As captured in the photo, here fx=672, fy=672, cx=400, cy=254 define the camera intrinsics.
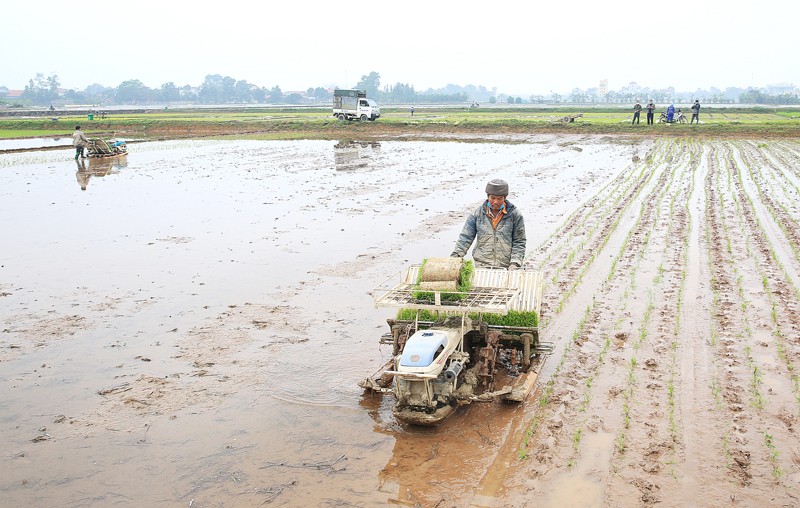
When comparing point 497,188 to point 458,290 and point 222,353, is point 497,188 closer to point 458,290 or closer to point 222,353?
point 458,290

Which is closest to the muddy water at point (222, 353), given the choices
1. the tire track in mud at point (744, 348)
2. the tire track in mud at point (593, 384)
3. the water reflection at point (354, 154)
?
the tire track in mud at point (593, 384)

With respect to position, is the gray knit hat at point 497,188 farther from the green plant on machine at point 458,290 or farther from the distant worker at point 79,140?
the distant worker at point 79,140

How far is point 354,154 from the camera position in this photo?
32031 mm

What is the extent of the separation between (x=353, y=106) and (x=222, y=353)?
44.1 m

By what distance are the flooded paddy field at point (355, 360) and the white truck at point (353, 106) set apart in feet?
107

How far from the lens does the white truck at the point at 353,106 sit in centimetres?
4931

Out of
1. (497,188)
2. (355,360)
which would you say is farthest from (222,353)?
(497,188)

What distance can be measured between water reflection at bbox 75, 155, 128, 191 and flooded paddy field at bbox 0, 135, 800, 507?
6.20 m

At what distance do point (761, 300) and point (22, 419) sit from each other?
30.0 feet

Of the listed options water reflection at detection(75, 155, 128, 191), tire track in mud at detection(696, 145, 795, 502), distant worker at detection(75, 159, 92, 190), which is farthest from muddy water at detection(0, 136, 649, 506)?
water reflection at detection(75, 155, 128, 191)

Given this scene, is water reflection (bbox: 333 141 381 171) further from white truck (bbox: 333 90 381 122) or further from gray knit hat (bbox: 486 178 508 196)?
gray knit hat (bbox: 486 178 508 196)

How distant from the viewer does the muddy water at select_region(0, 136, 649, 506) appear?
18.1 feet

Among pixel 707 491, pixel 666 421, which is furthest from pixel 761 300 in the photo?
pixel 707 491

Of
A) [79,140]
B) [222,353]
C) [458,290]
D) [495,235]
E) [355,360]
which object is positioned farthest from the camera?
[79,140]
